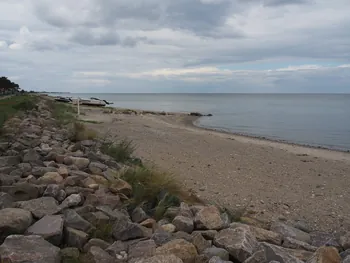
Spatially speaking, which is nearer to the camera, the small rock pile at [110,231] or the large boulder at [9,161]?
the small rock pile at [110,231]

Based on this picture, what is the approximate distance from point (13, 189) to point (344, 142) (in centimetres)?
2244

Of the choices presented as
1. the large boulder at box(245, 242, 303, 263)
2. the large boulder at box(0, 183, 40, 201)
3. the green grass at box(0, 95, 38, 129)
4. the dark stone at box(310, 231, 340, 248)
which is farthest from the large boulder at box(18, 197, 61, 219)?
the green grass at box(0, 95, 38, 129)

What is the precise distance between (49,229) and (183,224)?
5.16ft

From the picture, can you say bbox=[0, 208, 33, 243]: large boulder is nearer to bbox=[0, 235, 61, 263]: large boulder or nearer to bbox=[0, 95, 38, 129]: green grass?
bbox=[0, 235, 61, 263]: large boulder

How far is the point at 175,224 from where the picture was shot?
15.4 ft

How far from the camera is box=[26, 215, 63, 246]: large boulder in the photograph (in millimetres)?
3660

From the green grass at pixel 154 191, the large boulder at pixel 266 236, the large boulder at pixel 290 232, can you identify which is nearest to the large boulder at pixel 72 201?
the green grass at pixel 154 191

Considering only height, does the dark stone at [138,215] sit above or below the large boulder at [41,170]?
below

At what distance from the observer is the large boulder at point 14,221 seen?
3.65 meters

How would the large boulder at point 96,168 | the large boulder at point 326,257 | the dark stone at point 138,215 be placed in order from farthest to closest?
the large boulder at point 96,168 < the dark stone at point 138,215 < the large boulder at point 326,257

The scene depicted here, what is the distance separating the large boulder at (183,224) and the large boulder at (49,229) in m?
1.37

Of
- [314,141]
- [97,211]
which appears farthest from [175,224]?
[314,141]

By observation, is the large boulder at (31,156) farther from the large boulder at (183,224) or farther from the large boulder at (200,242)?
the large boulder at (200,242)

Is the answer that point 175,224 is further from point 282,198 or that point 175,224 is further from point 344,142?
point 344,142
